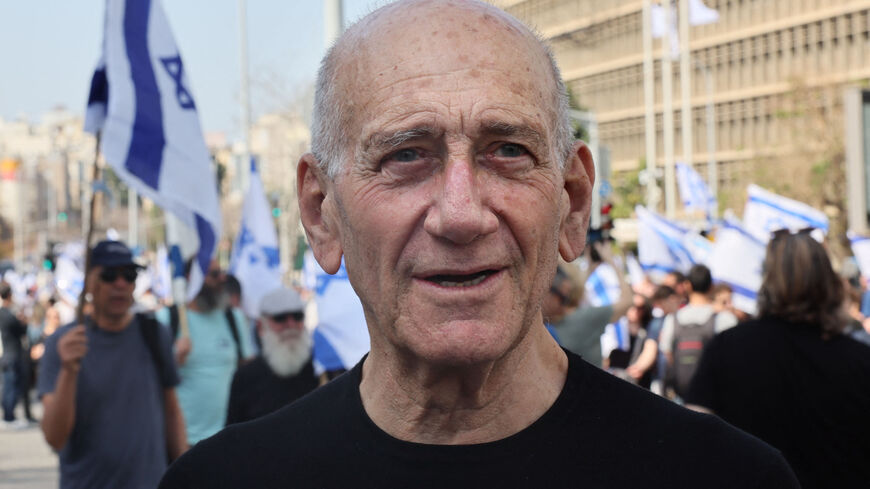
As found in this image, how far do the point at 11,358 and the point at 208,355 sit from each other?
1036cm

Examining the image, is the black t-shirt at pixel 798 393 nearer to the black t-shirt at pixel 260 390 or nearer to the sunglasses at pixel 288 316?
the black t-shirt at pixel 260 390

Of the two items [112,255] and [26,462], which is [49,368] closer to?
[112,255]

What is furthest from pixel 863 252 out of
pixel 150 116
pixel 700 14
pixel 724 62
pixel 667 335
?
pixel 724 62

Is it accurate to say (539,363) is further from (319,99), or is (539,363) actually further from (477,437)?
(319,99)

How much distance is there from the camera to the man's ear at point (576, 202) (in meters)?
2.08

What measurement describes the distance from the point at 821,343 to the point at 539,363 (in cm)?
339

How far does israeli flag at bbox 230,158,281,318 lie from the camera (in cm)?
1316

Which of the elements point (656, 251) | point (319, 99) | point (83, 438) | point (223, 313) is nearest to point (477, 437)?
point (319, 99)

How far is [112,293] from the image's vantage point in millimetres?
6402

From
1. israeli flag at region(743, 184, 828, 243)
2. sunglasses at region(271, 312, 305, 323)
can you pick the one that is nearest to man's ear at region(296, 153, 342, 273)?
sunglasses at region(271, 312, 305, 323)

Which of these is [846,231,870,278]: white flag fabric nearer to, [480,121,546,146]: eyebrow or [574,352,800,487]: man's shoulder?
[574,352,800,487]: man's shoulder

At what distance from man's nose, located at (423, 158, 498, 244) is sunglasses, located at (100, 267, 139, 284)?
193 inches

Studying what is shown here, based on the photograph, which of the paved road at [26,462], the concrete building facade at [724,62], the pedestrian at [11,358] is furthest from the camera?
the concrete building facade at [724,62]

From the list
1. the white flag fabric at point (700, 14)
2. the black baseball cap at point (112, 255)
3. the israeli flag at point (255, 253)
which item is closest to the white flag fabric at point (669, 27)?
the white flag fabric at point (700, 14)
